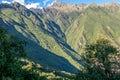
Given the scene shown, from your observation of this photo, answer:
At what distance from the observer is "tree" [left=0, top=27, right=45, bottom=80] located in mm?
30422

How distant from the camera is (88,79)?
5178 centimetres

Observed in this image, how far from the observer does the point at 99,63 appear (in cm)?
5391

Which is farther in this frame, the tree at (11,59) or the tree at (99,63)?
the tree at (99,63)

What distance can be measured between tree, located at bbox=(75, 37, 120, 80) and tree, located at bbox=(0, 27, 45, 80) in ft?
61.0

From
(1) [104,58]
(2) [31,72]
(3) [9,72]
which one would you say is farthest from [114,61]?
(3) [9,72]

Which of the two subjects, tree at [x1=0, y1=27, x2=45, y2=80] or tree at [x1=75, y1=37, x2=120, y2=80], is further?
tree at [x1=75, y1=37, x2=120, y2=80]

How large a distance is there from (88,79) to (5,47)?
21.3 metres

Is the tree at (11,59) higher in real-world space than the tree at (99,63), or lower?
lower

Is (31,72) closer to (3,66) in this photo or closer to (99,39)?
(3,66)

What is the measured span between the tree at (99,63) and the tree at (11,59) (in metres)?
18.6

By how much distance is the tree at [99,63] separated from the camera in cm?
5251

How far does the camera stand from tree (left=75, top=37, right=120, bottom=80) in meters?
52.5

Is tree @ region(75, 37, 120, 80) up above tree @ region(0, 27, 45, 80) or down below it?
above

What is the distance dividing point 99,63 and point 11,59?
24.2m
